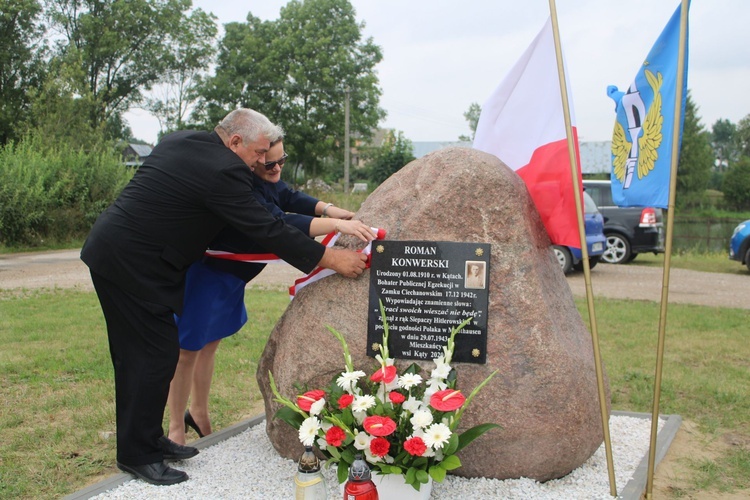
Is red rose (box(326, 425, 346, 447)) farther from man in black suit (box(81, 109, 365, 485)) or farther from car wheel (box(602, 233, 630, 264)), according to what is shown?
car wheel (box(602, 233, 630, 264))

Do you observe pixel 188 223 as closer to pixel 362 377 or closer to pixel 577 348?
pixel 362 377

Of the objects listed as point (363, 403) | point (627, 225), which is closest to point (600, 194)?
point (627, 225)

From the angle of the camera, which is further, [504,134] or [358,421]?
[504,134]

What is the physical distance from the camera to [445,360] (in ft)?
11.2

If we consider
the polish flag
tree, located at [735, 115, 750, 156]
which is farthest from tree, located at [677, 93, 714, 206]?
the polish flag

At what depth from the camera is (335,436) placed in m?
3.16

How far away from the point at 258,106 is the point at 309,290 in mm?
35798

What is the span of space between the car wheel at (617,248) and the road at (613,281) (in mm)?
191

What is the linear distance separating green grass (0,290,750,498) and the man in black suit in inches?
24.0

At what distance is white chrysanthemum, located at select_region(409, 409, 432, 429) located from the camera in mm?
3066

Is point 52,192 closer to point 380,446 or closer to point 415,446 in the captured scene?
point 380,446

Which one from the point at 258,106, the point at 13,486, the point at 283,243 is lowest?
the point at 13,486

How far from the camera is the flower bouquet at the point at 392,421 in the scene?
3080 mm

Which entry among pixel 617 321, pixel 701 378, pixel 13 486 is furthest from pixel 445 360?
pixel 617 321
